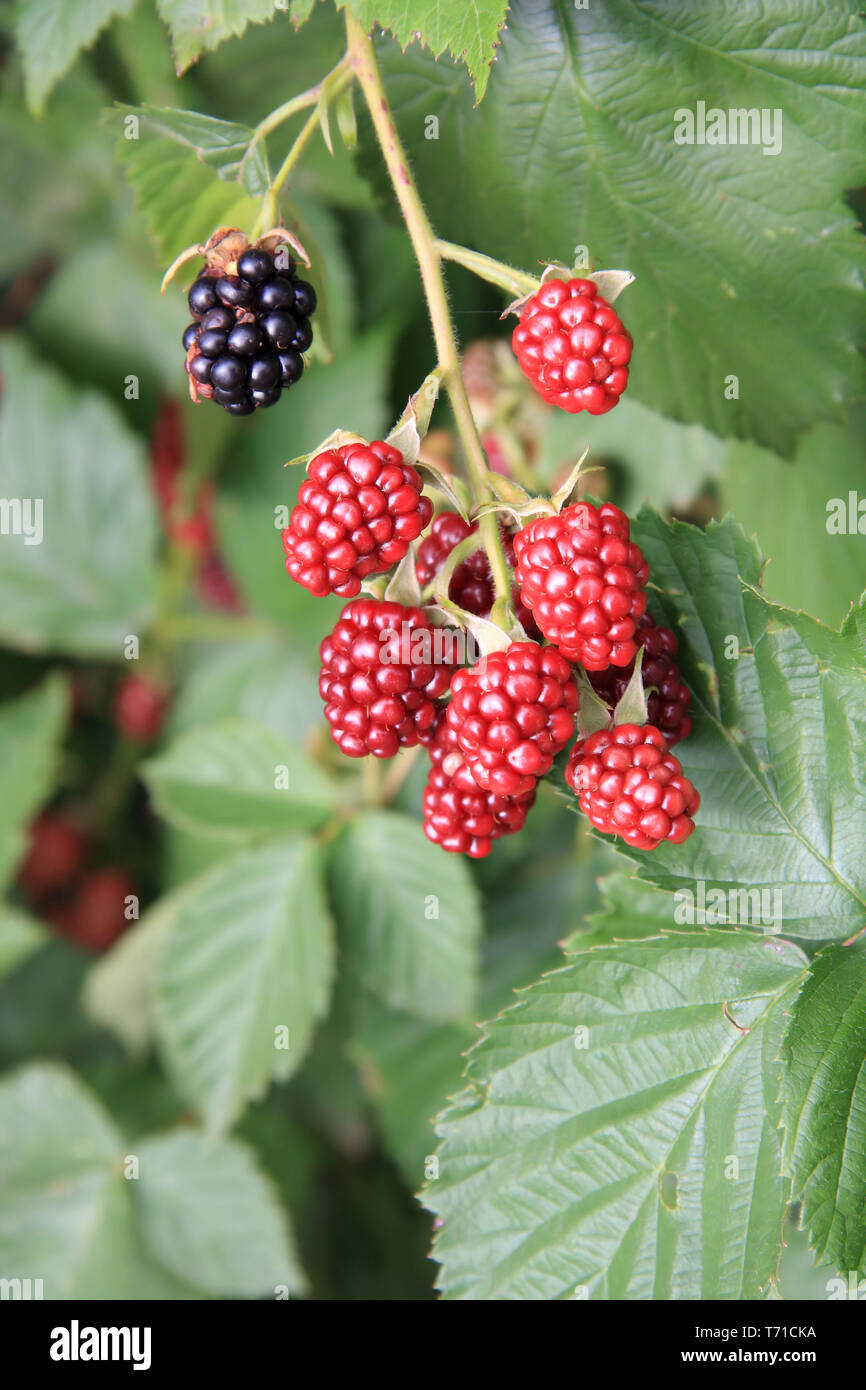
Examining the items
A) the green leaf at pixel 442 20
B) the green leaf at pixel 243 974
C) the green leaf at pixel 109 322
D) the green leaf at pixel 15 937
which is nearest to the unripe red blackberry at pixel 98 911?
the green leaf at pixel 15 937

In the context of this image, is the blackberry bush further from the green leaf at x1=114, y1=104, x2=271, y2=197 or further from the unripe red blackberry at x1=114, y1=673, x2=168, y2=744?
the unripe red blackberry at x1=114, y1=673, x2=168, y2=744

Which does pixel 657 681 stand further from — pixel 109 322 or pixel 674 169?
pixel 109 322

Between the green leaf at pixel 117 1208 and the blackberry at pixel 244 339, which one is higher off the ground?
the blackberry at pixel 244 339

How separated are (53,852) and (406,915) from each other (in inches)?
35.9

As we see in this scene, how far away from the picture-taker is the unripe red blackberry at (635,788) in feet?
2.39

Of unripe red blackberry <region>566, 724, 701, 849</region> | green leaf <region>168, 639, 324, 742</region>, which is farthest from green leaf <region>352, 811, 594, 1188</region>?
unripe red blackberry <region>566, 724, 701, 849</region>

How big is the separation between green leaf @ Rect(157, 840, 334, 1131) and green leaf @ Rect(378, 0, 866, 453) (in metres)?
0.84

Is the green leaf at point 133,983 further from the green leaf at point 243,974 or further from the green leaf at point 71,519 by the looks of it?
the green leaf at point 71,519

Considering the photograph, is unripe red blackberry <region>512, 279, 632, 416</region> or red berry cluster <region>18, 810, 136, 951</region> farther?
red berry cluster <region>18, 810, 136, 951</region>

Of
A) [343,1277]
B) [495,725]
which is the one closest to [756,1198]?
[495,725]

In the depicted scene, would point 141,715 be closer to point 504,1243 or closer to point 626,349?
point 504,1243

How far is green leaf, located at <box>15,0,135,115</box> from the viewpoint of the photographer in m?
1.14

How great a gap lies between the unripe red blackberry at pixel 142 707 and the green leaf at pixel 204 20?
1.25 m
